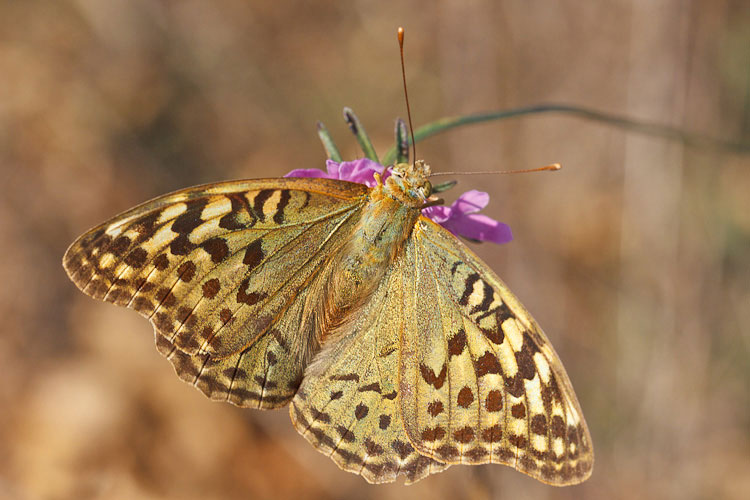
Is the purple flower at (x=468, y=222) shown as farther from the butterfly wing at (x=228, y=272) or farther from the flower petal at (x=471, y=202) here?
the butterfly wing at (x=228, y=272)

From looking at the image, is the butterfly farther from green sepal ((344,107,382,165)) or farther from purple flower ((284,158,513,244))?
green sepal ((344,107,382,165))

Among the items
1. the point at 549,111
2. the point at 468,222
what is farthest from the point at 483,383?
the point at 549,111

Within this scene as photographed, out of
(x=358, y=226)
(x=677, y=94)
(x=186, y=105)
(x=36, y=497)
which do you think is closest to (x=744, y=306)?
(x=677, y=94)

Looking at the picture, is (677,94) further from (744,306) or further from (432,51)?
(432,51)

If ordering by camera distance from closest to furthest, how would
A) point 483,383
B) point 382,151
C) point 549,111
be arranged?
point 483,383
point 549,111
point 382,151

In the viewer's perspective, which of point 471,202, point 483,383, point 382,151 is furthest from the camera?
point 382,151

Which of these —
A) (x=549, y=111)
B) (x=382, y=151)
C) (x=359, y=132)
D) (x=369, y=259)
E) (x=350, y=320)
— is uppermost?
(x=359, y=132)

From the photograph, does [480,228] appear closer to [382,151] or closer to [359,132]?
[359,132]

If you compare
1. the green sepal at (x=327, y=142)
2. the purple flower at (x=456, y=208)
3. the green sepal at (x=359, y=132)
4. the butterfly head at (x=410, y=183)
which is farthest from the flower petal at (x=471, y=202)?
the green sepal at (x=327, y=142)
